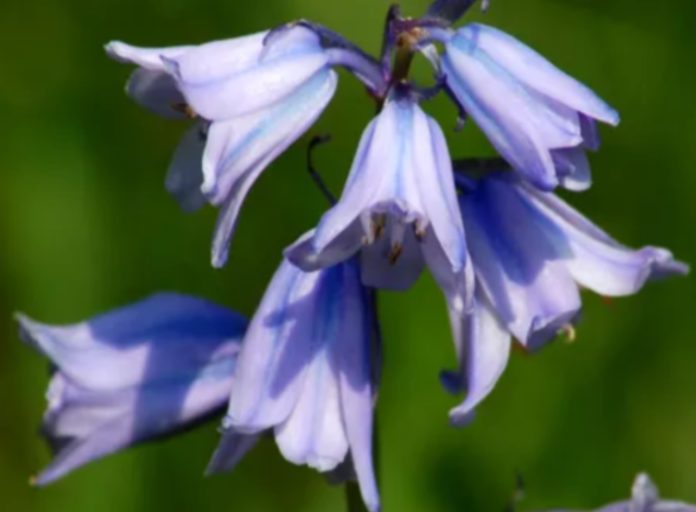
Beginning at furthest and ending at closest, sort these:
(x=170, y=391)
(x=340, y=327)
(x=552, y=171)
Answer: (x=170, y=391) < (x=340, y=327) < (x=552, y=171)

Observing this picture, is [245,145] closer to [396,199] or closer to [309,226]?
[396,199]

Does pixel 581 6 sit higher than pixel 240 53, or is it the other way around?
pixel 240 53

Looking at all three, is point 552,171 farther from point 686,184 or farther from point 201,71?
point 686,184

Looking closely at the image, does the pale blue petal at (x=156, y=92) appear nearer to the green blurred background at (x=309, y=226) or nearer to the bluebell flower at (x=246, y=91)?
the bluebell flower at (x=246, y=91)

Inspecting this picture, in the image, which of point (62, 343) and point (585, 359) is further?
point (585, 359)

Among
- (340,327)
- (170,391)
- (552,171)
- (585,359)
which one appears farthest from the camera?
(585,359)

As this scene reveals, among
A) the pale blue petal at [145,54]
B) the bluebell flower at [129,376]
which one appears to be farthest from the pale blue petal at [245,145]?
the bluebell flower at [129,376]

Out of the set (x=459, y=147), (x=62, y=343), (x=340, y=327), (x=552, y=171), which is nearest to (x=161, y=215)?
(x=459, y=147)

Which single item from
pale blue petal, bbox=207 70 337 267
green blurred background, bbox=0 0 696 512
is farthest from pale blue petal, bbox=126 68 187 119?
green blurred background, bbox=0 0 696 512

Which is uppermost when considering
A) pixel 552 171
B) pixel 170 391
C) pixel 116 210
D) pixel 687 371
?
pixel 552 171
